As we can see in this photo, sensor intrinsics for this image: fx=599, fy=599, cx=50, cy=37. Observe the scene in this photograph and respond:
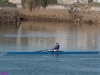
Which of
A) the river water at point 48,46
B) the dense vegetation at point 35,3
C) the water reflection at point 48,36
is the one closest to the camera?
the river water at point 48,46

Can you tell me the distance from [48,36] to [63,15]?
20213 mm

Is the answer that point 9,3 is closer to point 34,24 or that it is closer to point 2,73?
point 34,24

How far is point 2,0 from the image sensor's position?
3585 inches

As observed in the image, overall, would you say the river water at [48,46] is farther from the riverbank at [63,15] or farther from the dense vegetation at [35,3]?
the dense vegetation at [35,3]

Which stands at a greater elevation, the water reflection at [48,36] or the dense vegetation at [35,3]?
the dense vegetation at [35,3]

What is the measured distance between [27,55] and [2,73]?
26.7ft

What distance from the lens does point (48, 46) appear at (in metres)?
56.1

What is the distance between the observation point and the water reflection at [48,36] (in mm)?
56062

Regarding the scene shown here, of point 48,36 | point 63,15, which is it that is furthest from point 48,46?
point 63,15

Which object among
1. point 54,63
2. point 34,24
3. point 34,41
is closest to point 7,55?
point 54,63

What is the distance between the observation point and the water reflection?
184 feet

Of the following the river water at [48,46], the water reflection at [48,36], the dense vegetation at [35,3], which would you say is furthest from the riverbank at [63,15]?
the water reflection at [48,36]

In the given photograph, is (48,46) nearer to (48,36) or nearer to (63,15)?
(48,36)

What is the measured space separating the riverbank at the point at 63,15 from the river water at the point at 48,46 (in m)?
3.18
